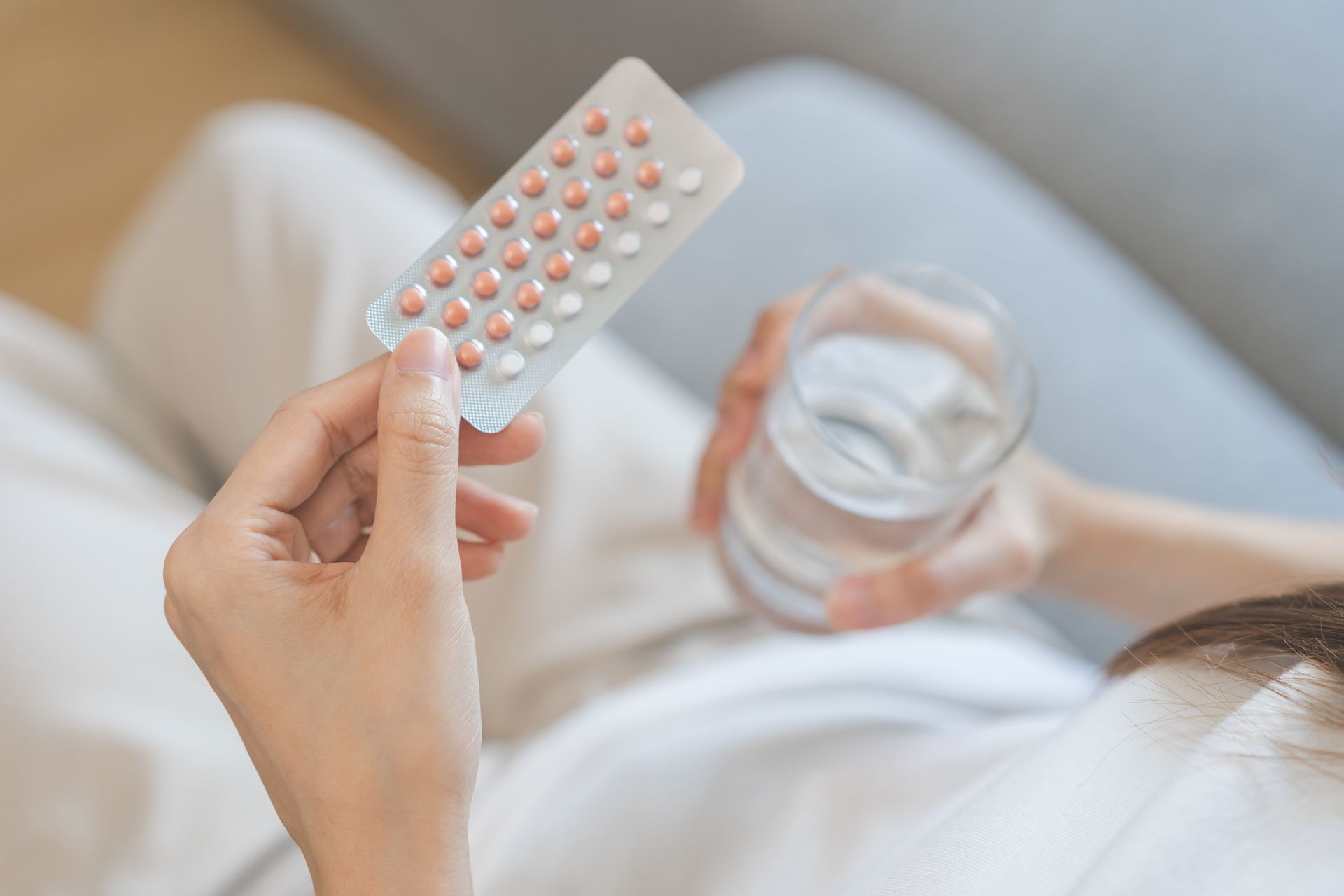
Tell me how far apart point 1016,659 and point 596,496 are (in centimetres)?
25

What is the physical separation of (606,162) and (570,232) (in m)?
0.03

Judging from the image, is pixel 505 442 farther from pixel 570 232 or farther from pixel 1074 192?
pixel 1074 192

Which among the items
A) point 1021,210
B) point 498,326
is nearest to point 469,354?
point 498,326

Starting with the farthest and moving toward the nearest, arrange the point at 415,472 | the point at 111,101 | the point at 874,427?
the point at 111,101, the point at 874,427, the point at 415,472

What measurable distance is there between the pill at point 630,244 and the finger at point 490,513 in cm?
11

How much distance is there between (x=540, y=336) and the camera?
340mm

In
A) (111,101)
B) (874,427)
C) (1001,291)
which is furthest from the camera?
(111,101)

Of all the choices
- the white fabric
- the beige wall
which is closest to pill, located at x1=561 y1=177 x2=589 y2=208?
the white fabric

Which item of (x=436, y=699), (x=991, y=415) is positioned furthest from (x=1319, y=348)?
(x=436, y=699)

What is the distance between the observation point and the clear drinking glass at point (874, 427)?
0.46 m

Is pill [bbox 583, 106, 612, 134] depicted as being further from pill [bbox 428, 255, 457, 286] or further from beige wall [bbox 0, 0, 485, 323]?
beige wall [bbox 0, 0, 485, 323]

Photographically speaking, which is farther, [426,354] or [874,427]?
[874,427]

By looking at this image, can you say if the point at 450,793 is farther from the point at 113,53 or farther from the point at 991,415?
the point at 113,53

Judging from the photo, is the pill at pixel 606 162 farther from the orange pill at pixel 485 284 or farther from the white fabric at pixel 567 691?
the white fabric at pixel 567 691
